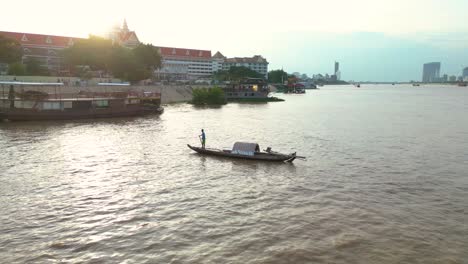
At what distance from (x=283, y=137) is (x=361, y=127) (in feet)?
50.6

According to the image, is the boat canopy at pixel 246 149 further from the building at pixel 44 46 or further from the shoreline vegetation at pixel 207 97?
the building at pixel 44 46

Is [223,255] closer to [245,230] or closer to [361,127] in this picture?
[245,230]

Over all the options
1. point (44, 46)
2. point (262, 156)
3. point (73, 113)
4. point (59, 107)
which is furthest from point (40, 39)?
point (262, 156)

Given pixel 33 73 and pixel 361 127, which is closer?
pixel 361 127

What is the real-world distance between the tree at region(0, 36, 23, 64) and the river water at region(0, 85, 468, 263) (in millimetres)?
57093

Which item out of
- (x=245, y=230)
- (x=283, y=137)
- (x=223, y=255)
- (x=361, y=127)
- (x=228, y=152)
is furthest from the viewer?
(x=361, y=127)

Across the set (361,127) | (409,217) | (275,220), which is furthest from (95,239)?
(361,127)

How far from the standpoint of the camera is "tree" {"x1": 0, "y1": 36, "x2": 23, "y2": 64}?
82000mm

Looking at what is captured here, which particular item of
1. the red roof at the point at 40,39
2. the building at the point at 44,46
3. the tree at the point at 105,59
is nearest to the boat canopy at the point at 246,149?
the tree at the point at 105,59

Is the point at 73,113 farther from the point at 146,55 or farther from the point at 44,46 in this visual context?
the point at 44,46

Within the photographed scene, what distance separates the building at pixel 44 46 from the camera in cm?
12362

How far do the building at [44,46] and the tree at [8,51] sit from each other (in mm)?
35676

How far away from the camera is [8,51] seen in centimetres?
8338

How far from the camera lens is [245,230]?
16484 mm
